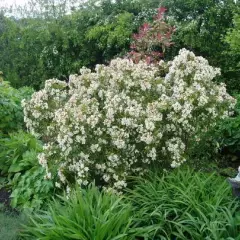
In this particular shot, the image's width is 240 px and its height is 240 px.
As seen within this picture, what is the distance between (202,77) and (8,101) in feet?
12.2

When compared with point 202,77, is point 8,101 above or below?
below

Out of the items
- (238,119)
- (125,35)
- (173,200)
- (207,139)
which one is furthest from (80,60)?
(173,200)

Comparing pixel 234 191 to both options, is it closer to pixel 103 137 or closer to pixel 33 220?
pixel 103 137

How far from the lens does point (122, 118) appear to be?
14.2ft

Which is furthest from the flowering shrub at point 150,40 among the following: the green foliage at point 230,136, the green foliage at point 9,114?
the green foliage at point 9,114

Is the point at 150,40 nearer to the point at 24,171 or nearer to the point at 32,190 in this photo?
Result: the point at 24,171

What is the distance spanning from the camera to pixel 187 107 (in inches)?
172

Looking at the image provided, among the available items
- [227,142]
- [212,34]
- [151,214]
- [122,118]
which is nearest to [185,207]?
[151,214]

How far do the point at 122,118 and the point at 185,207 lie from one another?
971 millimetres

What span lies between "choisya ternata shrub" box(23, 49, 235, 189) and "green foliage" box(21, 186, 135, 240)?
0.42m

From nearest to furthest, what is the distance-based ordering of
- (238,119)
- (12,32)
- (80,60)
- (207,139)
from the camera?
1. (207,139)
2. (238,119)
3. (80,60)
4. (12,32)

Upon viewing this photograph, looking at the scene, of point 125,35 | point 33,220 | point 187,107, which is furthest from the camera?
point 125,35

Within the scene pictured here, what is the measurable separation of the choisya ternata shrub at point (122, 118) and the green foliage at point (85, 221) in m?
0.42

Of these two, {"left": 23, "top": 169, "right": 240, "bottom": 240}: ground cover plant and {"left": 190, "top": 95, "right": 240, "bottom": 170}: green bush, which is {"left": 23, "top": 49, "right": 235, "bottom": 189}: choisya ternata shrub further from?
{"left": 190, "top": 95, "right": 240, "bottom": 170}: green bush
